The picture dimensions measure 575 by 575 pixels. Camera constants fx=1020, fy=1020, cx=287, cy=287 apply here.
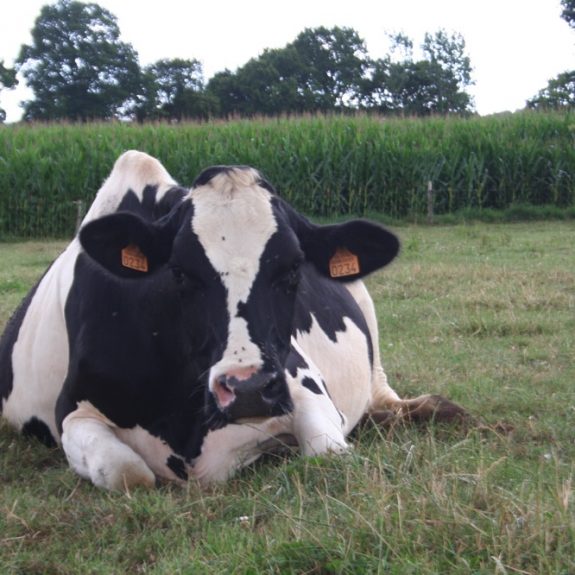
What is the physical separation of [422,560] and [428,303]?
21.8ft

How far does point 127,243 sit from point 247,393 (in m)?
1.09

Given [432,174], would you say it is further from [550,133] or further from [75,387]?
[75,387]

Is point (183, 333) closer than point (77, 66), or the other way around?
point (183, 333)

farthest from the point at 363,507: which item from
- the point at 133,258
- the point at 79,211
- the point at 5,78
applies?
the point at 5,78

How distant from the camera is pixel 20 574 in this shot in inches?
120

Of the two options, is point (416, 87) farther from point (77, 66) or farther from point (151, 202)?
point (151, 202)

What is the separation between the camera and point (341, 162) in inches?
790

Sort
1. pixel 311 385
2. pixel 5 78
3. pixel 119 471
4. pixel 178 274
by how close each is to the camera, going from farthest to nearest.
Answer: pixel 5 78, pixel 311 385, pixel 178 274, pixel 119 471

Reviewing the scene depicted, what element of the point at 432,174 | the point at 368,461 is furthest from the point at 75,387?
the point at 432,174

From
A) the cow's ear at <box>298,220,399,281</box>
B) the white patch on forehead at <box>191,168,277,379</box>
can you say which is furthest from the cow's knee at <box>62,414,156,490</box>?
the cow's ear at <box>298,220,399,281</box>

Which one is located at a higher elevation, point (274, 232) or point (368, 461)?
point (274, 232)

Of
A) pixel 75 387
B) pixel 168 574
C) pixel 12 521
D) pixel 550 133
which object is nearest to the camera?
pixel 168 574

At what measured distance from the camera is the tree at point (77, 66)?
49.1 m

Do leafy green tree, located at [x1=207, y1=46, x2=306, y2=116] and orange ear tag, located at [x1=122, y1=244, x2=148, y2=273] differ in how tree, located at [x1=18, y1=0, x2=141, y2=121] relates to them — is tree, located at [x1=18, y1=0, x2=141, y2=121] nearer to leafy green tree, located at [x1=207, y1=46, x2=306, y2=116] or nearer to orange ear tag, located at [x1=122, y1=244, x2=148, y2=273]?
leafy green tree, located at [x1=207, y1=46, x2=306, y2=116]
